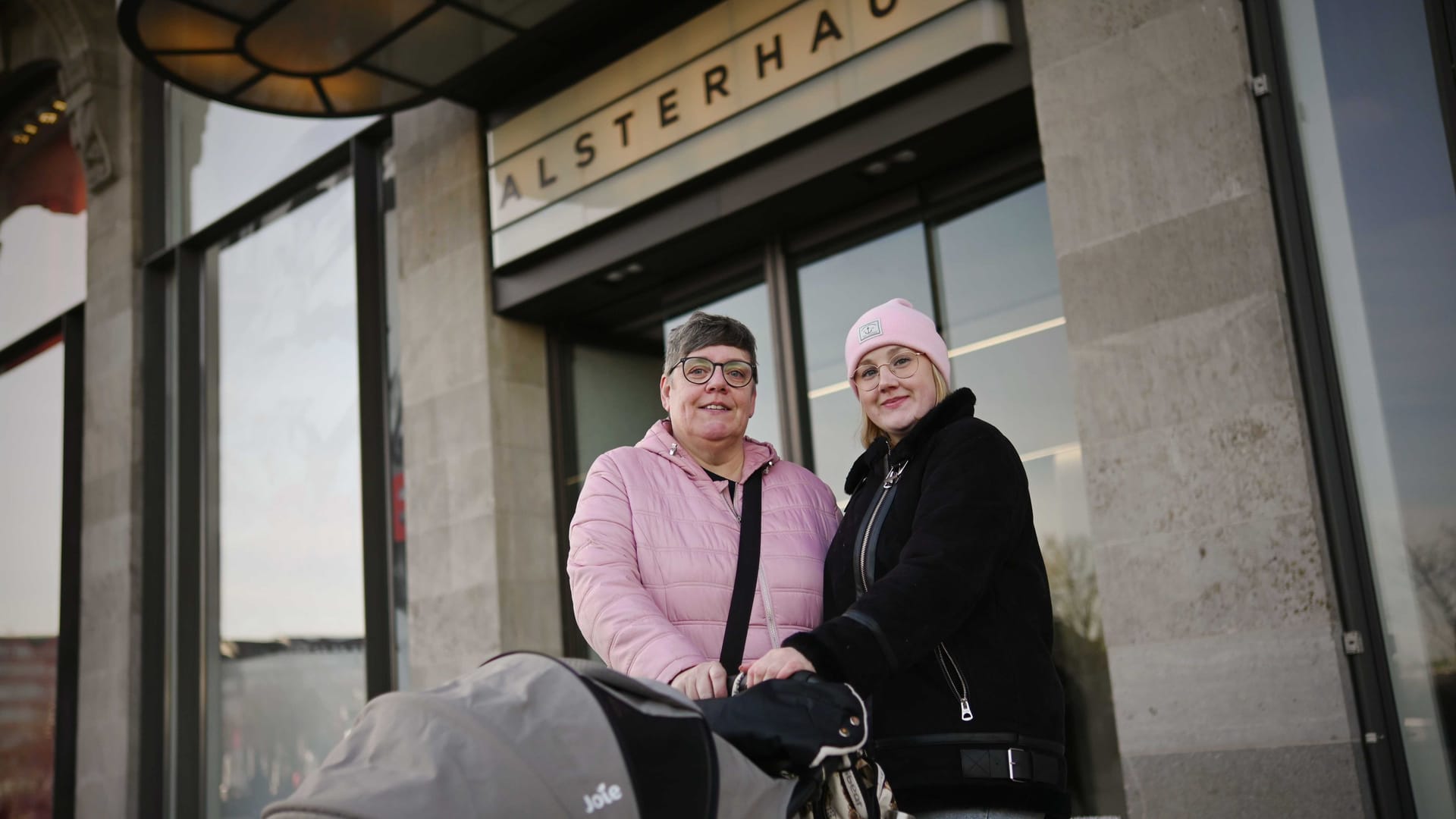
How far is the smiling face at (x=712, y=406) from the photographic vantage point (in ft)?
10.4

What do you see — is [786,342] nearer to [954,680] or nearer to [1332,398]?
[1332,398]

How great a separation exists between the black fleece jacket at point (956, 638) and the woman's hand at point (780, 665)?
3 centimetres

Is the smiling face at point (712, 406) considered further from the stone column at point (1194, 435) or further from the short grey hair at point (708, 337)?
the stone column at point (1194, 435)

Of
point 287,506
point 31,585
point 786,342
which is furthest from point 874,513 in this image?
point 31,585

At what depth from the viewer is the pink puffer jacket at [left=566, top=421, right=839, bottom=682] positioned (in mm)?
2883

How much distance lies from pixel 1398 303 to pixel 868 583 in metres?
3.47

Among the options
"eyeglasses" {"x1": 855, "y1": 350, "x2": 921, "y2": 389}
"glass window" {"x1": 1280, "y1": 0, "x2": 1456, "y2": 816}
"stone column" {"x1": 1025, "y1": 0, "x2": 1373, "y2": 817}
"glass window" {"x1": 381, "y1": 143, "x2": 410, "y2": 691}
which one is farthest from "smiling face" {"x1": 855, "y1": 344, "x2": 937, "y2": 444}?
"glass window" {"x1": 381, "y1": 143, "x2": 410, "y2": 691}

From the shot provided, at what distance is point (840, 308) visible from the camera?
7867mm

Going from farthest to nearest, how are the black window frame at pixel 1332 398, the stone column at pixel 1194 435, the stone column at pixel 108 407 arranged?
the stone column at pixel 108 407 < the stone column at pixel 1194 435 < the black window frame at pixel 1332 398

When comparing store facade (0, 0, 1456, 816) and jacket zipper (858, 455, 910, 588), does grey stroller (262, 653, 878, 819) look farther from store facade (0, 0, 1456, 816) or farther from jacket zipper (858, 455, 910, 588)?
store facade (0, 0, 1456, 816)

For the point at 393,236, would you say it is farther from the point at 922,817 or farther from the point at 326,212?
the point at 922,817

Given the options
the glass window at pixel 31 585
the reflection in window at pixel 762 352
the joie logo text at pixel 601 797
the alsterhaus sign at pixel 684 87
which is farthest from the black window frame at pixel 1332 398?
the glass window at pixel 31 585

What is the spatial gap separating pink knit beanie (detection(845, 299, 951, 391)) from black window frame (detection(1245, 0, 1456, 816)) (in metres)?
2.77

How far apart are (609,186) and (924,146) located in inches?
90.0
